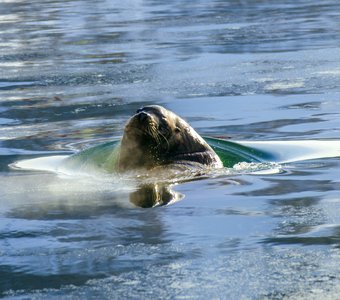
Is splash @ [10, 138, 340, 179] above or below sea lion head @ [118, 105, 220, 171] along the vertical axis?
below

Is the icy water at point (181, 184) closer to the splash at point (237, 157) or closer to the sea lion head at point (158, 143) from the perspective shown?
the splash at point (237, 157)

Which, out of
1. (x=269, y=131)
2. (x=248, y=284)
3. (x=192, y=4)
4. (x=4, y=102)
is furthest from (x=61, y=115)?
(x=192, y=4)

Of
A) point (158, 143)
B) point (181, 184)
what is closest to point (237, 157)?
point (158, 143)

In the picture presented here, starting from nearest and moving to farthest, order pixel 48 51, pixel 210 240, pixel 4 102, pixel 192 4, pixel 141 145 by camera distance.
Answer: pixel 210 240 < pixel 141 145 < pixel 4 102 < pixel 48 51 < pixel 192 4

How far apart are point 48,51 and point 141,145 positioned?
1014cm

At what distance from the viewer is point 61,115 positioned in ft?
38.9

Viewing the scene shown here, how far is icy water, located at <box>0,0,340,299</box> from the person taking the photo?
5496 mm

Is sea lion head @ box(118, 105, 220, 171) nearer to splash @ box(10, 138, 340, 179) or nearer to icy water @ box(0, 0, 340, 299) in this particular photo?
splash @ box(10, 138, 340, 179)

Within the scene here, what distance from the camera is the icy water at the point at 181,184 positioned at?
550 cm

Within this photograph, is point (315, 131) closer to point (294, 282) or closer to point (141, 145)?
point (141, 145)

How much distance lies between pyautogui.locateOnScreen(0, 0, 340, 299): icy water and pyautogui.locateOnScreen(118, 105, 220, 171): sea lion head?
1.54 ft

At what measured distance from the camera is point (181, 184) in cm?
790

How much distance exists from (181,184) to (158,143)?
88cm

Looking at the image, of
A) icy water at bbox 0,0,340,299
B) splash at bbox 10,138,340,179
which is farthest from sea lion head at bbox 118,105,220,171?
icy water at bbox 0,0,340,299
